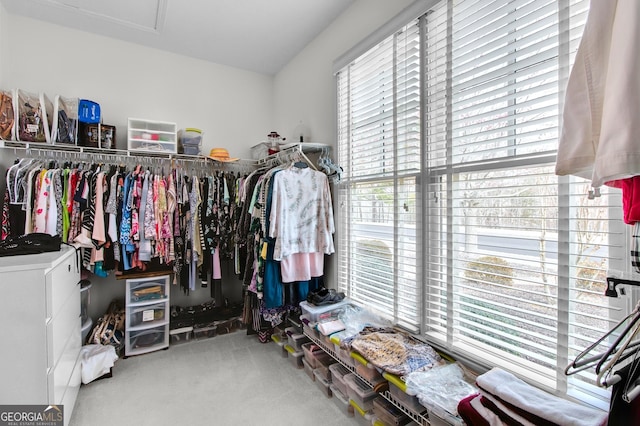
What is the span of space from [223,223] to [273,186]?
0.99m

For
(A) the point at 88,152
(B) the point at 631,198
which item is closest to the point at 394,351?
(B) the point at 631,198

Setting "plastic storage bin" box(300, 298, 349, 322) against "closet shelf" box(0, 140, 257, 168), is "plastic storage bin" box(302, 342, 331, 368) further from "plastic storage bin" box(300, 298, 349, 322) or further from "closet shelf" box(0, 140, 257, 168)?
"closet shelf" box(0, 140, 257, 168)

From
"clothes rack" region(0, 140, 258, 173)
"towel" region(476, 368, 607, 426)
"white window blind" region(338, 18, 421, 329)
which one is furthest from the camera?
"clothes rack" region(0, 140, 258, 173)

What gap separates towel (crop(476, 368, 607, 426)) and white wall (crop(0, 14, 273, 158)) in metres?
3.39

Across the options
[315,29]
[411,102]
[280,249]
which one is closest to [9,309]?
[280,249]

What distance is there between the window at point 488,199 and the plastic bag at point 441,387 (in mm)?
147

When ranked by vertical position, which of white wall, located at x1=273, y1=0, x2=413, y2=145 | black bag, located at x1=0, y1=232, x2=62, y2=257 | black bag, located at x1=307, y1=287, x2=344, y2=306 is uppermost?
white wall, located at x1=273, y1=0, x2=413, y2=145

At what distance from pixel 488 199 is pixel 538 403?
2.81 ft

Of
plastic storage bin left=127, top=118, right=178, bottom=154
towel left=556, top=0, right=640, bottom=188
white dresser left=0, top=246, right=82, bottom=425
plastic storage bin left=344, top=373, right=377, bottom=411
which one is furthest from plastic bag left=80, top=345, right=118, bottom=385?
towel left=556, top=0, right=640, bottom=188

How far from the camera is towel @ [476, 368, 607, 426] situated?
877 millimetres

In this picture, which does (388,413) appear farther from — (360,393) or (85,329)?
(85,329)

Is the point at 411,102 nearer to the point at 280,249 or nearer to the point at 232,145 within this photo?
the point at 280,249

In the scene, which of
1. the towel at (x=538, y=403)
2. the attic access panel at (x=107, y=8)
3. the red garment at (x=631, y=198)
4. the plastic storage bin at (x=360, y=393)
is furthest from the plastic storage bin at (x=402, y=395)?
the attic access panel at (x=107, y=8)

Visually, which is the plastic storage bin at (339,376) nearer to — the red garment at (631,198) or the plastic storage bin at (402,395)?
the plastic storage bin at (402,395)
